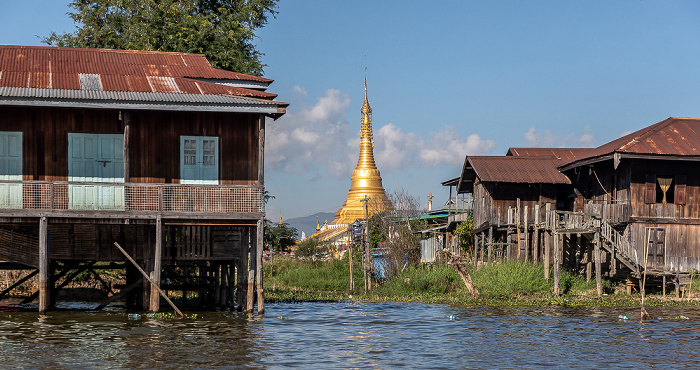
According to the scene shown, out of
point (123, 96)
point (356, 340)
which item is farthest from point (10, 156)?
point (356, 340)

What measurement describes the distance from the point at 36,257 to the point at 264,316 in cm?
664

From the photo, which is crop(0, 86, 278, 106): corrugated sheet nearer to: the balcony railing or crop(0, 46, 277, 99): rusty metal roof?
crop(0, 46, 277, 99): rusty metal roof

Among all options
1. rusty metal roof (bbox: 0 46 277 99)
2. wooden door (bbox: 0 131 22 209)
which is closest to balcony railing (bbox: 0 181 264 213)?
wooden door (bbox: 0 131 22 209)

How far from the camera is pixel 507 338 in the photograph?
70.4ft

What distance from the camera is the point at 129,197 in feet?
76.2

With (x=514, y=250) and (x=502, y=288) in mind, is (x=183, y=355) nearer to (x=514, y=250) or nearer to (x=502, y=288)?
(x=502, y=288)

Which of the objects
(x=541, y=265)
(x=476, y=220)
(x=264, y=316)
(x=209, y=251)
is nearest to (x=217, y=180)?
(x=209, y=251)

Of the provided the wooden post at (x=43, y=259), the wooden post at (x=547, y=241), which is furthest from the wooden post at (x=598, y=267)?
the wooden post at (x=43, y=259)

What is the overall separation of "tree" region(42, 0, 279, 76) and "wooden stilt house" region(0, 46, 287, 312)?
9012 mm

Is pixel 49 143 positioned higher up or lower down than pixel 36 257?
higher up

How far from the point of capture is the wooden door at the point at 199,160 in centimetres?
2425

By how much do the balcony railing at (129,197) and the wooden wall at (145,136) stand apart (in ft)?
2.50

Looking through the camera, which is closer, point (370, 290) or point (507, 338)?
point (507, 338)

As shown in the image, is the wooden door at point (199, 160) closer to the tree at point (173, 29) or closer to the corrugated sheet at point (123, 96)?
the corrugated sheet at point (123, 96)
